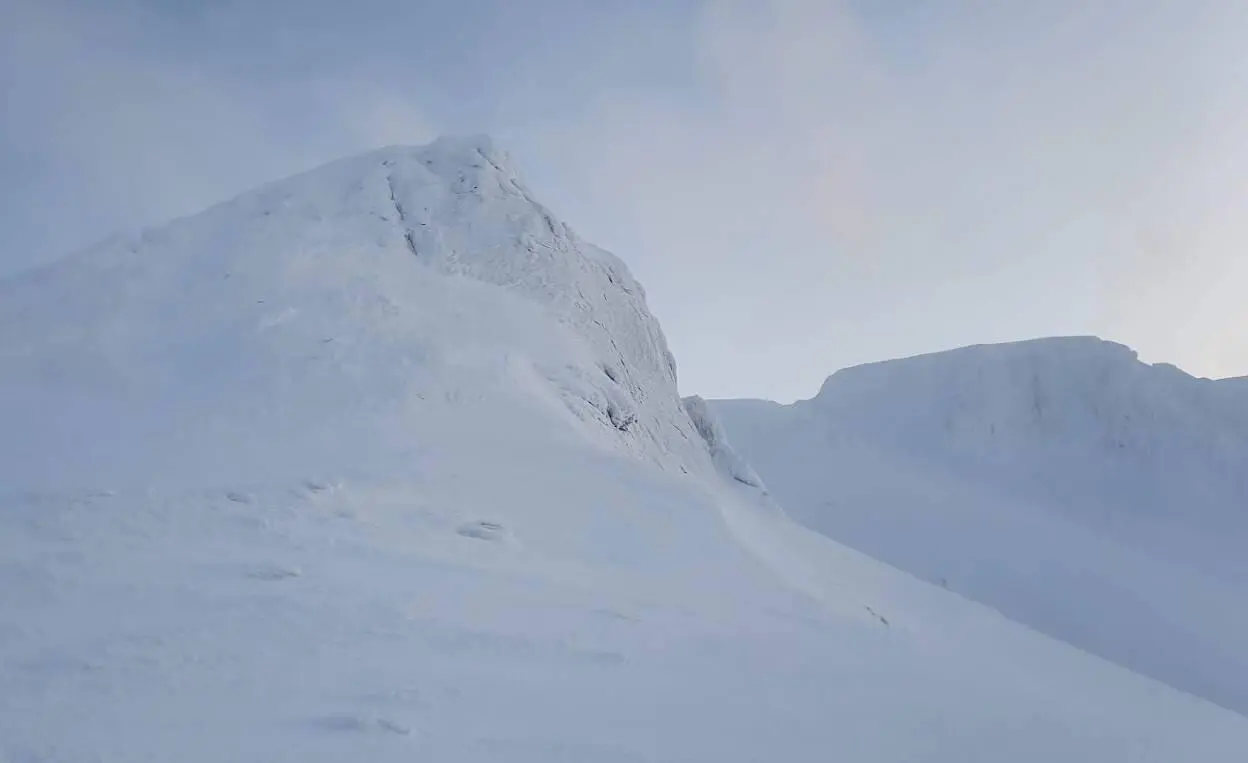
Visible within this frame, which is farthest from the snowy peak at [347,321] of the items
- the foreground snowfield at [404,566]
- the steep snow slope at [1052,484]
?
the steep snow slope at [1052,484]

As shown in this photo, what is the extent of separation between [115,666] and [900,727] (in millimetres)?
5539

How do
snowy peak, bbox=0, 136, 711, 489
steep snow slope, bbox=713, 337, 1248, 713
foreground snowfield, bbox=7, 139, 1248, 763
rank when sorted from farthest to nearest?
1. steep snow slope, bbox=713, 337, 1248, 713
2. snowy peak, bbox=0, 136, 711, 489
3. foreground snowfield, bbox=7, 139, 1248, 763

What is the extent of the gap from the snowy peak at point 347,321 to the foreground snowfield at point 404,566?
0.09 metres

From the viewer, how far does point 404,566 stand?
8398 millimetres

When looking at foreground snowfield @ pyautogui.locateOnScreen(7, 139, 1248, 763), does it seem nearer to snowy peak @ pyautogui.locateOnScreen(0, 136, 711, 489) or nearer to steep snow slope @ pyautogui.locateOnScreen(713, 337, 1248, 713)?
snowy peak @ pyautogui.locateOnScreen(0, 136, 711, 489)

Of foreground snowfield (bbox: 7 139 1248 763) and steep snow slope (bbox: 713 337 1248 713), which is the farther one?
steep snow slope (bbox: 713 337 1248 713)

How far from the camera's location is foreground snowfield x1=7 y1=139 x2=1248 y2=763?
5754 millimetres

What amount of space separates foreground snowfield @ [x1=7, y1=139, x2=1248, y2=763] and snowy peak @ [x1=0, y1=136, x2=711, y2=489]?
0.09m

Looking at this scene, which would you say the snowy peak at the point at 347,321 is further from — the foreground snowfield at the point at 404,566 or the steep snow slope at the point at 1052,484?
the steep snow slope at the point at 1052,484

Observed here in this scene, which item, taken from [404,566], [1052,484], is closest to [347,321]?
[404,566]

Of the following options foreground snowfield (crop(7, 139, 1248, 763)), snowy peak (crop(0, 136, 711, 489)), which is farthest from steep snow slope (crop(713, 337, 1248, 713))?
foreground snowfield (crop(7, 139, 1248, 763))

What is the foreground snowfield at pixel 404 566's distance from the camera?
18.9ft

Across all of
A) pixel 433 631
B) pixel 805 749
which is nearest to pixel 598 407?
pixel 433 631

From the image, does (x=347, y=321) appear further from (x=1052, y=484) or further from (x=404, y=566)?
(x=1052, y=484)
